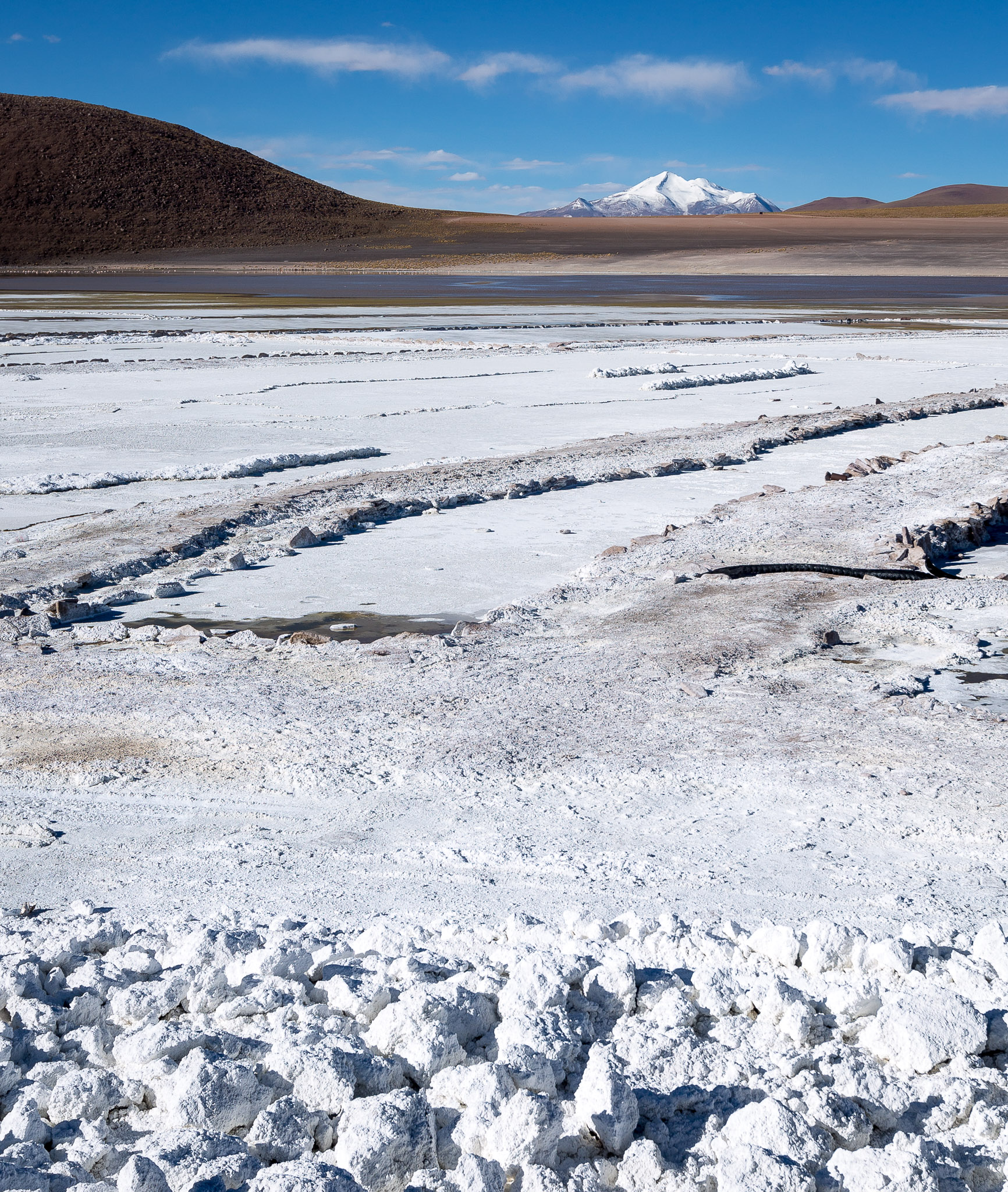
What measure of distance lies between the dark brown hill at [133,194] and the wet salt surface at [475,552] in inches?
4013

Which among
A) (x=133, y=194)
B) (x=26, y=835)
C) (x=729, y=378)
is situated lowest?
(x=26, y=835)

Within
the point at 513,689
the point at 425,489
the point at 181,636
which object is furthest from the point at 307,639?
the point at 425,489

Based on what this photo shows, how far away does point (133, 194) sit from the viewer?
112 meters

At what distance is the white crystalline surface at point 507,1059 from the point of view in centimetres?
221

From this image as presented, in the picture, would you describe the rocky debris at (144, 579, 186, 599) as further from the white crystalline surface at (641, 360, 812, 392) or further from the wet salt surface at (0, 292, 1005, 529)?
the white crystalline surface at (641, 360, 812, 392)

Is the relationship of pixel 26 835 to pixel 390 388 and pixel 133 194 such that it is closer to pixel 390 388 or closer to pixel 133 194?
pixel 390 388

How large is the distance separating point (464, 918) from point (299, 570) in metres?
3.92

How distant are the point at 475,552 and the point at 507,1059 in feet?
16.1

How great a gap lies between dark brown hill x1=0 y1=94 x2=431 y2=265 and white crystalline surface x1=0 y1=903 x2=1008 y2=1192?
107306 mm

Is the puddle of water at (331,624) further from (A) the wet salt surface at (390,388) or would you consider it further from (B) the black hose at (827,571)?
(A) the wet salt surface at (390,388)

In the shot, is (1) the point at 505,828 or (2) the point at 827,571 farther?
(2) the point at 827,571

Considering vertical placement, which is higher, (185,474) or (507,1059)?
(185,474)

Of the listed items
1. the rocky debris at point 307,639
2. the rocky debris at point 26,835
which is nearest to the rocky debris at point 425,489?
the rocky debris at point 307,639

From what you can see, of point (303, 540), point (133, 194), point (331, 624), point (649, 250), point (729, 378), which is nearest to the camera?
point (331, 624)
